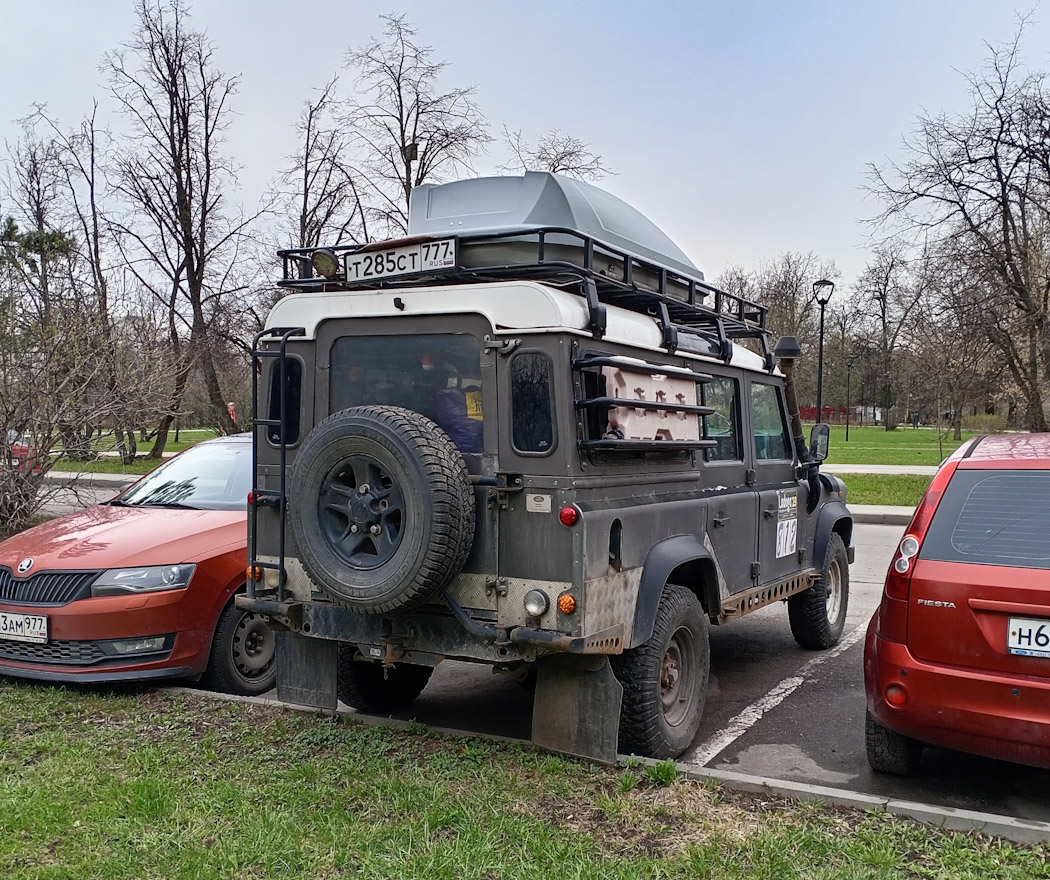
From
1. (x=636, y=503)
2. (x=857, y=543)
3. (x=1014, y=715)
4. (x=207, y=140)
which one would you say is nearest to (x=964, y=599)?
(x=1014, y=715)

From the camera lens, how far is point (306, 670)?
4938 millimetres

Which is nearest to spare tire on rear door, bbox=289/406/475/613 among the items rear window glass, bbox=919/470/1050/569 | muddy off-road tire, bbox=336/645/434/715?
muddy off-road tire, bbox=336/645/434/715

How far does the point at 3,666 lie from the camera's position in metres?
5.54

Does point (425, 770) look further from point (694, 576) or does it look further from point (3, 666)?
point (3, 666)

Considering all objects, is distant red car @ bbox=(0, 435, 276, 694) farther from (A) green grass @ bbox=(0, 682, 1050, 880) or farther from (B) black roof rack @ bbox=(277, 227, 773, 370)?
(B) black roof rack @ bbox=(277, 227, 773, 370)

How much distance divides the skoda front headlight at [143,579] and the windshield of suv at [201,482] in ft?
2.94

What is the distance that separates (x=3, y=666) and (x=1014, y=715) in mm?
5430

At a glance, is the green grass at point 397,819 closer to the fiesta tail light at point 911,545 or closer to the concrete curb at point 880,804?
the concrete curb at point 880,804

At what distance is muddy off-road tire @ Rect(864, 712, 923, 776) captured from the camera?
438 cm

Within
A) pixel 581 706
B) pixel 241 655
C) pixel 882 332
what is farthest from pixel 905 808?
pixel 882 332

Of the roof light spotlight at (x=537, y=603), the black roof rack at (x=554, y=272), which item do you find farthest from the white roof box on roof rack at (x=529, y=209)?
the roof light spotlight at (x=537, y=603)

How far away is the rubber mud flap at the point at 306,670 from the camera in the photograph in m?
4.90

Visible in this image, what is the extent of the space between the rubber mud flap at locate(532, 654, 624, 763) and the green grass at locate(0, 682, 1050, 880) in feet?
0.32

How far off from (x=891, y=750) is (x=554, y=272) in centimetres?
281
